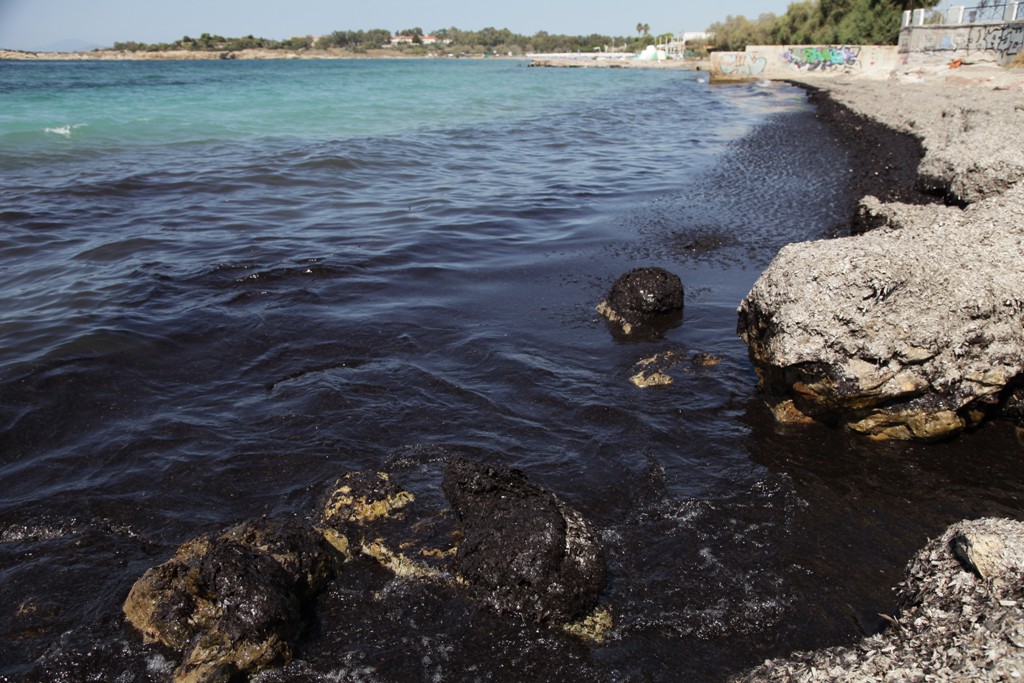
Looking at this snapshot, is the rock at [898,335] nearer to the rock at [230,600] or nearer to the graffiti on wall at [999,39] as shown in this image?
the rock at [230,600]

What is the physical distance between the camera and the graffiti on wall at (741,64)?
60.5 m

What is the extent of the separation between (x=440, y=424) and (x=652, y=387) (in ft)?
6.49

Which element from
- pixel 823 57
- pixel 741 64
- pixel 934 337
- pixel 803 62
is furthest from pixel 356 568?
pixel 741 64

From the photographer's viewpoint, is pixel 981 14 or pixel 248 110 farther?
pixel 981 14

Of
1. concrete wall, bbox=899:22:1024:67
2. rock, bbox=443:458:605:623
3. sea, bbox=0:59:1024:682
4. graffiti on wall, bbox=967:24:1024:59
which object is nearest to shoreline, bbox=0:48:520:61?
concrete wall, bbox=899:22:1024:67

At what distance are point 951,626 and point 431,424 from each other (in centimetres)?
392

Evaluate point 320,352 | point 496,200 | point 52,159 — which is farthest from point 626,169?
point 52,159

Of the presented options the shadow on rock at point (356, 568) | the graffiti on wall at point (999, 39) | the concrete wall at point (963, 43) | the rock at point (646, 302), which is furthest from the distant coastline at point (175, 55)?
the shadow on rock at point (356, 568)

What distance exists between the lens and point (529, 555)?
3924 mm

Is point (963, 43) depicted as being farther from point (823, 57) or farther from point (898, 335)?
point (898, 335)

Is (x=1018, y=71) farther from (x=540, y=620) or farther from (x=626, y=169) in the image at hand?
(x=540, y=620)

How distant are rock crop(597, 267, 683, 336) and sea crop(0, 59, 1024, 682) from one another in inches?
8.7

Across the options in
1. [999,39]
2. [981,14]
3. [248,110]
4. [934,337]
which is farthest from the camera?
[981,14]

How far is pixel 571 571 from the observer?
391 cm
